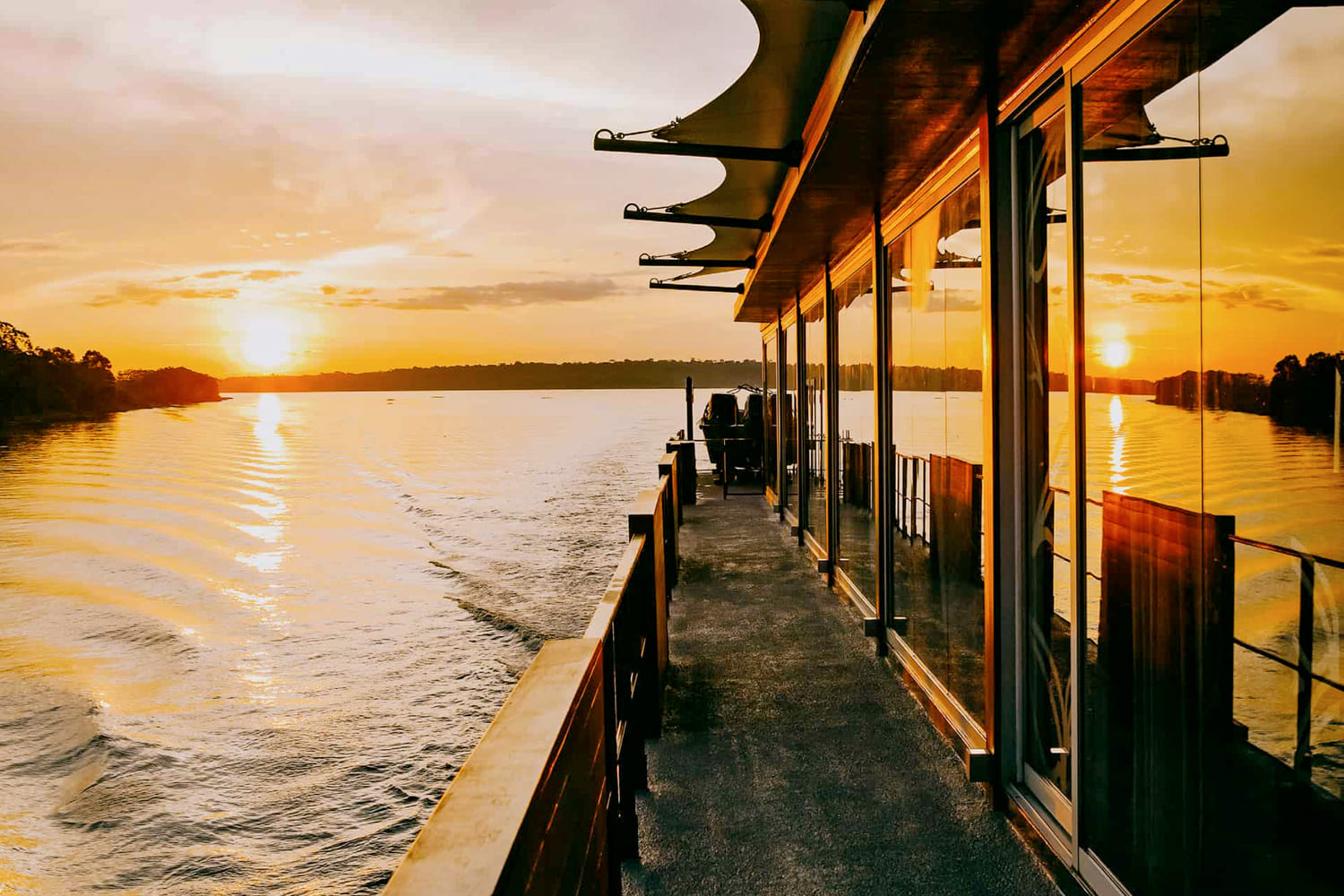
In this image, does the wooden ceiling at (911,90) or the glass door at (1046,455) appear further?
the glass door at (1046,455)

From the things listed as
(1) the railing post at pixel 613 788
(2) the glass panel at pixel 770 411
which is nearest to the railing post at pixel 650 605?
(1) the railing post at pixel 613 788

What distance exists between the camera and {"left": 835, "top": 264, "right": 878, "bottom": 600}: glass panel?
17.1 ft

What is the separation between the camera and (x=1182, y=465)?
6.32 ft

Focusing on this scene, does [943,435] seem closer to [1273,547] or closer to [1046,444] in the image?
[1046,444]

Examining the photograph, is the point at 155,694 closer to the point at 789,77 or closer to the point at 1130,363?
the point at 789,77

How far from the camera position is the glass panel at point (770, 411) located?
12.1m

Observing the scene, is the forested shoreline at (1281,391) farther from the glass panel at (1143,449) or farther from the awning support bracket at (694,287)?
the awning support bracket at (694,287)

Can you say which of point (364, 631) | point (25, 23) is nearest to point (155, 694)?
point (364, 631)

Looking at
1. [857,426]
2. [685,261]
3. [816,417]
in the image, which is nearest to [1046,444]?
[857,426]

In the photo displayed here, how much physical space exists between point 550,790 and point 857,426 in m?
4.90

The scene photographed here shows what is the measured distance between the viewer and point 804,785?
3166mm

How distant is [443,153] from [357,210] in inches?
299

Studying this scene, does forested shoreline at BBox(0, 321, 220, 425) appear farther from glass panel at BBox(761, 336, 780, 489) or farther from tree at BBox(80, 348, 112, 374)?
glass panel at BBox(761, 336, 780, 489)

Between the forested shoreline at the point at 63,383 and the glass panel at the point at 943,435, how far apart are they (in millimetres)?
79590
